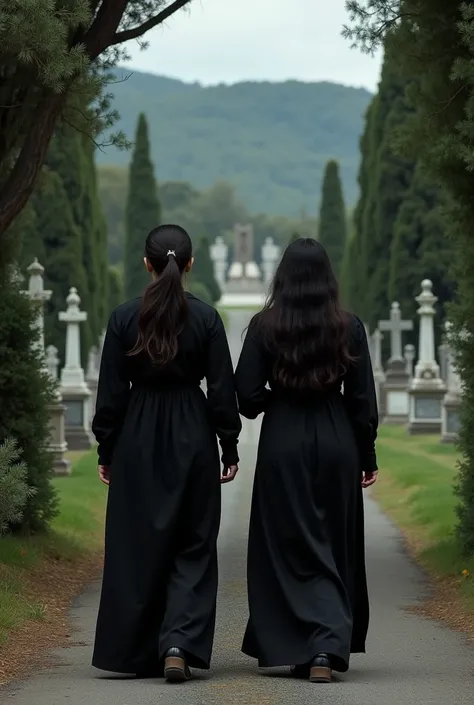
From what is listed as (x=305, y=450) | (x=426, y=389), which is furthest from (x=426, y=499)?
(x=426, y=389)

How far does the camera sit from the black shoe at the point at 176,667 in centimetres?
634

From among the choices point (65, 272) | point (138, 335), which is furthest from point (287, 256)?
point (65, 272)

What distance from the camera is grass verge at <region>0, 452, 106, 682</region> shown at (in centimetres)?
773

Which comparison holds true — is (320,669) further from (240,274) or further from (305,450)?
(240,274)

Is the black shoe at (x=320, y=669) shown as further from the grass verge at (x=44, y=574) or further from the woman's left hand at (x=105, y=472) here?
the grass verge at (x=44, y=574)

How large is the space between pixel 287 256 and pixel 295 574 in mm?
1386

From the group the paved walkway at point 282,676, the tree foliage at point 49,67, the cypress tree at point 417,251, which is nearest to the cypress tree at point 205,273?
the cypress tree at point 417,251

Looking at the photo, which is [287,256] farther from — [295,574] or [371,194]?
[371,194]

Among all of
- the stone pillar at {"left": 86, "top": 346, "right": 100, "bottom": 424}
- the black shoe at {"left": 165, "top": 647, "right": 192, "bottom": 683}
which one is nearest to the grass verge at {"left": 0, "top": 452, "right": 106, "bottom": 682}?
the black shoe at {"left": 165, "top": 647, "right": 192, "bottom": 683}

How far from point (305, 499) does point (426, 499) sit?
317 inches

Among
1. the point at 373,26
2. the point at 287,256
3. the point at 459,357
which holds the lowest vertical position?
the point at 459,357

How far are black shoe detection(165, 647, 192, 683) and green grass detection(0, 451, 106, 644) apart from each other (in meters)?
1.29

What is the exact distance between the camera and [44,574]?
9812 mm

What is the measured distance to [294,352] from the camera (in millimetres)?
6613
